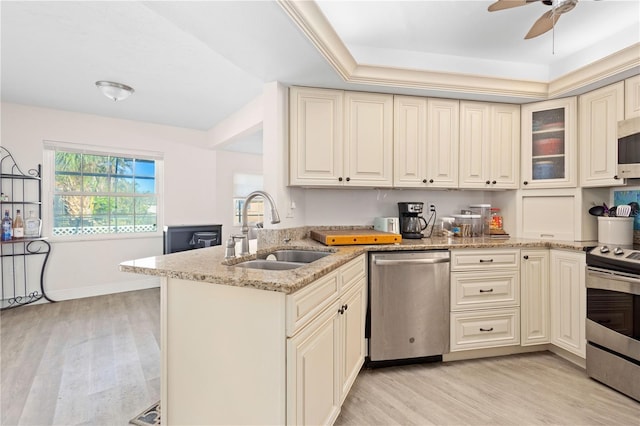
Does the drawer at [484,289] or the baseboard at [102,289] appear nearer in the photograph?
the drawer at [484,289]

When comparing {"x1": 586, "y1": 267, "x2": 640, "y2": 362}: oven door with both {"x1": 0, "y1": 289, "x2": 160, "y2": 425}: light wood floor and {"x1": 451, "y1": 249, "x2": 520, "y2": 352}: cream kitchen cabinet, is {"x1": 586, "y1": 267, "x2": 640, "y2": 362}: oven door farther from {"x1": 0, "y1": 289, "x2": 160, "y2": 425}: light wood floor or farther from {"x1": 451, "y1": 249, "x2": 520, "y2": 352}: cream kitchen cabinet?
{"x1": 0, "y1": 289, "x2": 160, "y2": 425}: light wood floor

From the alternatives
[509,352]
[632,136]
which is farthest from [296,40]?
[509,352]

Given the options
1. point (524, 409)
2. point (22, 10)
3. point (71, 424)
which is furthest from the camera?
point (22, 10)

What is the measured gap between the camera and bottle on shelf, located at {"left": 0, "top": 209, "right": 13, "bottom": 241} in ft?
11.5

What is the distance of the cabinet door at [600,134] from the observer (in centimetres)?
240

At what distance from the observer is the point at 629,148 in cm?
230

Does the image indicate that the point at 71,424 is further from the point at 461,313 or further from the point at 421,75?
the point at 421,75

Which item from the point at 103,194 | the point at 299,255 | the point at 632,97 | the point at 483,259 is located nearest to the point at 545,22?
the point at 632,97

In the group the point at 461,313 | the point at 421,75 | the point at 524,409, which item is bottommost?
the point at 524,409

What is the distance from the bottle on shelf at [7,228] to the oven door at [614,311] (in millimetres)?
5661

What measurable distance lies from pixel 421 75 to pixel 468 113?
66 cm

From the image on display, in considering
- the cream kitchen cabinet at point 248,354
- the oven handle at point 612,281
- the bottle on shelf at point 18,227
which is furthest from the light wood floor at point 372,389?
the bottle on shelf at point 18,227

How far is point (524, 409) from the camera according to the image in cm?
185

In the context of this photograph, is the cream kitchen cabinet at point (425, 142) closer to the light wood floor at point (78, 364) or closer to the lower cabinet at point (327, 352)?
the lower cabinet at point (327, 352)
